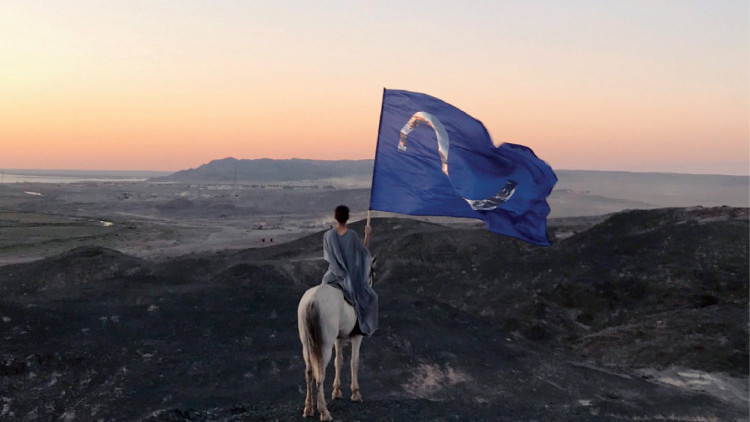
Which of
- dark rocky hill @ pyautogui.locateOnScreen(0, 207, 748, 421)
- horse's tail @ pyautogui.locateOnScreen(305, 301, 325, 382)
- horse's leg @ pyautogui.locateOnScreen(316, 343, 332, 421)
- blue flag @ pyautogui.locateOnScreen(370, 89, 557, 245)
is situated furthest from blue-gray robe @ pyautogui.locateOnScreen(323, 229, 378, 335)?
dark rocky hill @ pyautogui.locateOnScreen(0, 207, 748, 421)

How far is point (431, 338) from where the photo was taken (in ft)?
64.7

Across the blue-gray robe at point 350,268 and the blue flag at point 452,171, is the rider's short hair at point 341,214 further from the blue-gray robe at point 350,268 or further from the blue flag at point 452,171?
the blue flag at point 452,171

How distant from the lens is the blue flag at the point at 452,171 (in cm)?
1064

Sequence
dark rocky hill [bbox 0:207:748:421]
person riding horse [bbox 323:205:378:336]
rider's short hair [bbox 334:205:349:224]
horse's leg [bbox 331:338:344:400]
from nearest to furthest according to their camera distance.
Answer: rider's short hair [bbox 334:205:349:224], person riding horse [bbox 323:205:378:336], horse's leg [bbox 331:338:344:400], dark rocky hill [bbox 0:207:748:421]

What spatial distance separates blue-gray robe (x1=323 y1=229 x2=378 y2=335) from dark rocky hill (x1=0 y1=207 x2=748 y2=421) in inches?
69.4

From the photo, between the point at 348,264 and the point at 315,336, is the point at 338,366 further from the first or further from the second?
the point at 348,264

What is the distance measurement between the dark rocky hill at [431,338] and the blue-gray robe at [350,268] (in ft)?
5.79

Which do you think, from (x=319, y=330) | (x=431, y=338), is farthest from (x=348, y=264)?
(x=431, y=338)

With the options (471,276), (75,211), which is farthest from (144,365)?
(75,211)

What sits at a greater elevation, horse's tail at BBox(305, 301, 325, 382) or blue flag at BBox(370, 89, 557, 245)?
blue flag at BBox(370, 89, 557, 245)

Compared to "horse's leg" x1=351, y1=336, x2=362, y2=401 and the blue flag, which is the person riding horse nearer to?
"horse's leg" x1=351, y1=336, x2=362, y2=401

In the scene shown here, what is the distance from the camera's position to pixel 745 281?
29.4 metres

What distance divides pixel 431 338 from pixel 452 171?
10.2m

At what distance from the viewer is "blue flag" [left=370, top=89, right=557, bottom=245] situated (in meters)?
10.6
